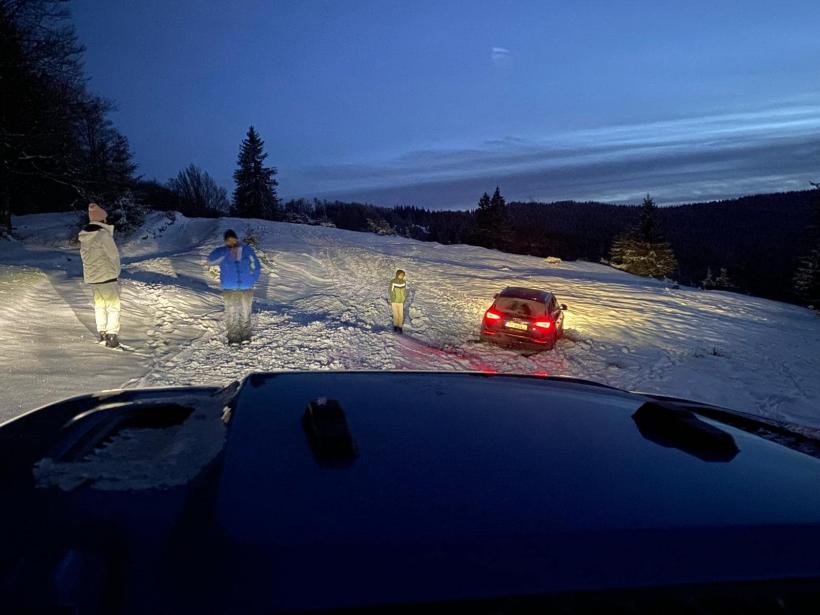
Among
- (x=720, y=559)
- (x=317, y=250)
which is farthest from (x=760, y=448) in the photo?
(x=317, y=250)

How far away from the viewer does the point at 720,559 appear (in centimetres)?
109

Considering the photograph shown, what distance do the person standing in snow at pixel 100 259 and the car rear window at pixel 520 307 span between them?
7.94 m

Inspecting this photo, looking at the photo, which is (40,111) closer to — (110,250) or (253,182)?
(110,250)

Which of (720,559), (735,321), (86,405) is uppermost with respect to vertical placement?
(720,559)

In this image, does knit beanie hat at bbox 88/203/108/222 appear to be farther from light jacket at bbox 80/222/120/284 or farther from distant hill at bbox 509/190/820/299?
distant hill at bbox 509/190/820/299

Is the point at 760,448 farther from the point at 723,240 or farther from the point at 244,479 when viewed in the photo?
the point at 723,240

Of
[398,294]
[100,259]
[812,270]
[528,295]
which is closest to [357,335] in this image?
[398,294]

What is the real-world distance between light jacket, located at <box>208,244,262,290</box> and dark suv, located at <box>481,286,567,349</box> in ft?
18.8

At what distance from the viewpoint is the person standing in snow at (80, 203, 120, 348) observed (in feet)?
24.5

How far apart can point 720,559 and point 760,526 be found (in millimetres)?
210

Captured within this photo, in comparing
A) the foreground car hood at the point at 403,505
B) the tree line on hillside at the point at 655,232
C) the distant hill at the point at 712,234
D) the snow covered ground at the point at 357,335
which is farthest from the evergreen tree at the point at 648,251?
the foreground car hood at the point at 403,505

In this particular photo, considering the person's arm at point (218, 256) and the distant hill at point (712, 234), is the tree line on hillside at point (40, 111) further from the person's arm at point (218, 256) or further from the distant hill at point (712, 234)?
the distant hill at point (712, 234)

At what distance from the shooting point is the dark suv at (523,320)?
1157 cm

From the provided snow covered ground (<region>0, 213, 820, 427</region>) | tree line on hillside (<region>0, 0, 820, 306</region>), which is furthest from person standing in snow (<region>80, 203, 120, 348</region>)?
tree line on hillside (<region>0, 0, 820, 306</region>)
